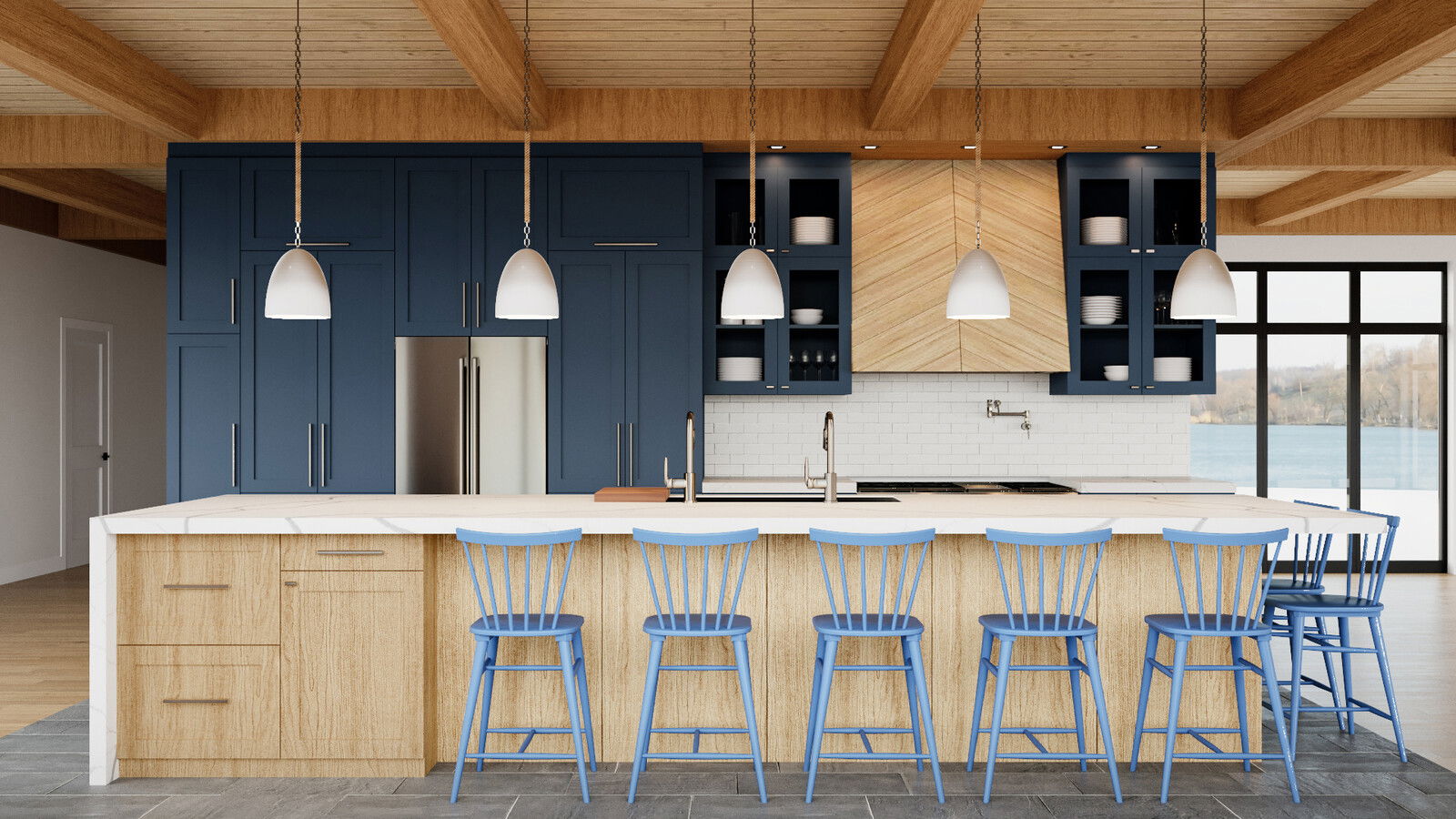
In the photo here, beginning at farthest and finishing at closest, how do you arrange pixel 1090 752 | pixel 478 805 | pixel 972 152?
pixel 972 152
pixel 1090 752
pixel 478 805

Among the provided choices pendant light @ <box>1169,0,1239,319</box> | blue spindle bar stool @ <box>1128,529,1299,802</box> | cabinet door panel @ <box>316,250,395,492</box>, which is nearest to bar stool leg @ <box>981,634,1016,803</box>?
blue spindle bar stool @ <box>1128,529,1299,802</box>

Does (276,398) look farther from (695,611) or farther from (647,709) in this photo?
(647,709)

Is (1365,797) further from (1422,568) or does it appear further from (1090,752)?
(1422,568)

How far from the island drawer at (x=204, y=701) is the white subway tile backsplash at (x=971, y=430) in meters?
3.28

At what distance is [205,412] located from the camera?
5586 mm

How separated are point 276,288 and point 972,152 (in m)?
4.03

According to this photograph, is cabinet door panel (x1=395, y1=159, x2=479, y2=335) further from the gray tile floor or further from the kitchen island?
the gray tile floor

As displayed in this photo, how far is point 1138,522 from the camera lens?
3559 mm

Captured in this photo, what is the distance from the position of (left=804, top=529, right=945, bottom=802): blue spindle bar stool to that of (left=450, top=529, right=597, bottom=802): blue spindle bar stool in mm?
852

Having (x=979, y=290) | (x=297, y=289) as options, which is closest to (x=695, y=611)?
(x=979, y=290)

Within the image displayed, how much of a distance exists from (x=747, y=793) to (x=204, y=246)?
4.34 metres

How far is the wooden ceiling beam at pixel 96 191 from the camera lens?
21.2 feet

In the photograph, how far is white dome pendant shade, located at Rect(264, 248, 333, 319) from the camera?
12.8 ft

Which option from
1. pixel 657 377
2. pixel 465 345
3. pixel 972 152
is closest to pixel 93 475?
pixel 465 345
